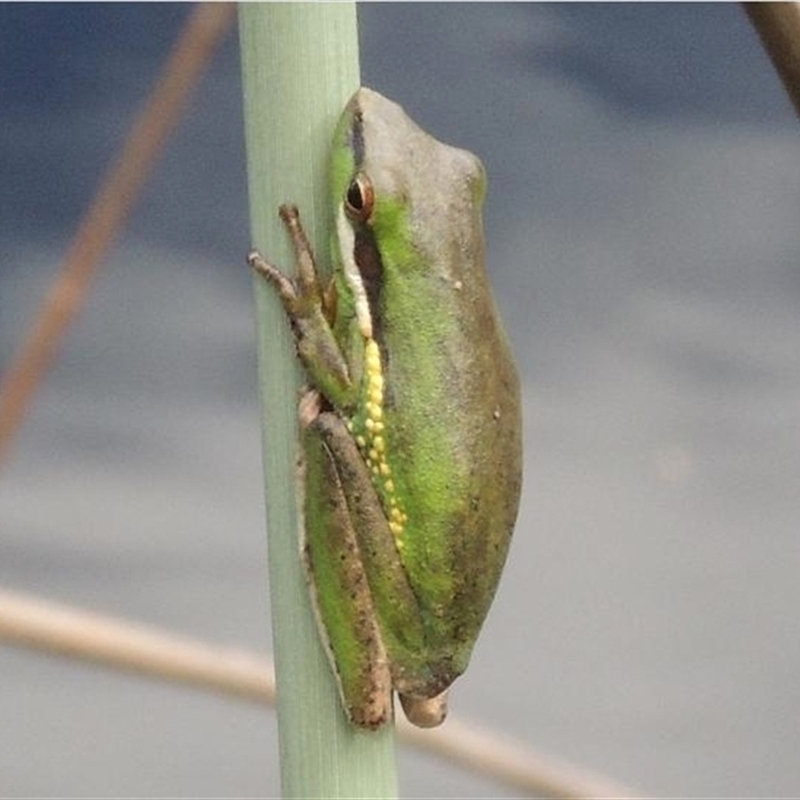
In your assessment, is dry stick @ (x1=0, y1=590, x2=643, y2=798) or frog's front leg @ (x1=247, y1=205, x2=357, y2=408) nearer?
dry stick @ (x1=0, y1=590, x2=643, y2=798)

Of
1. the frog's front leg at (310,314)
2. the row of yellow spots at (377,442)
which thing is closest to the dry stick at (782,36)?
the frog's front leg at (310,314)

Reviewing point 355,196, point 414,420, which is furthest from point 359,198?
point 414,420

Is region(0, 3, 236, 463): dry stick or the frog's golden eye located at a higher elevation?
region(0, 3, 236, 463): dry stick

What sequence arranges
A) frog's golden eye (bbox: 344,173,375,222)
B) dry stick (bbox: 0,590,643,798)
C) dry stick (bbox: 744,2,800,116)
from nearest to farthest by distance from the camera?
dry stick (bbox: 0,590,643,798), dry stick (bbox: 744,2,800,116), frog's golden eye (bbox: 344,173,375,222)

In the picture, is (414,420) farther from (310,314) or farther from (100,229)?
(100,229)

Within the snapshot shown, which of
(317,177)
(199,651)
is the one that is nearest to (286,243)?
(317,177)

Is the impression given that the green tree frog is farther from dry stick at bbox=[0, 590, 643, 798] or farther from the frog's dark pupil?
dry stick at bbox=[0, 590, 643, 798]

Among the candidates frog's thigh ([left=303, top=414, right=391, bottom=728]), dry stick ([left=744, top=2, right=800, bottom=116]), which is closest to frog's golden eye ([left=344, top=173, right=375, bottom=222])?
frog's thigh ([left=303, top=414, right=391, bottom=728])
